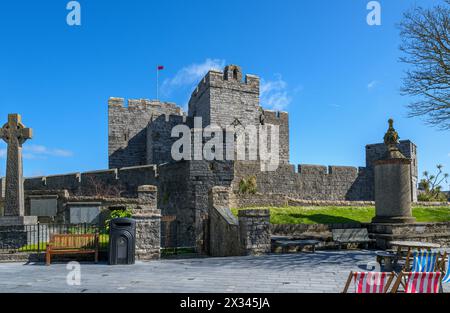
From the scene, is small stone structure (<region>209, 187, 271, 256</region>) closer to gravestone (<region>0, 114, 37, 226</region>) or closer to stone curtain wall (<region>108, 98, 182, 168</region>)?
gravestone (<region>0, 114, 37, 226</region>)

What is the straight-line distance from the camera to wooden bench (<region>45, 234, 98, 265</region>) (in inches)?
368

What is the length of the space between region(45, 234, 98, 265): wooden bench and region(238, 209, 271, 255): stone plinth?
159 inches

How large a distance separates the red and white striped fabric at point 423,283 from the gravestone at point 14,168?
35.3 ft

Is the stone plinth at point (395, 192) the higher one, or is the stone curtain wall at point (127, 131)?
the stone curtain wall at point (127, 131)

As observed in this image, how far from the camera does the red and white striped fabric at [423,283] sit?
4328 millimetres

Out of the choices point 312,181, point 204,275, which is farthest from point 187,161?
point 312,181

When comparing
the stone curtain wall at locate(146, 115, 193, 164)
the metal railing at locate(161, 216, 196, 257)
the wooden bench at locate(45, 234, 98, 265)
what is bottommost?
the metal railing at locate(161, 216, 196, 257)

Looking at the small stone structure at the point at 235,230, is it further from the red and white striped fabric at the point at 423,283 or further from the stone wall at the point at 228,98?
the stone wall at the point at 228,98

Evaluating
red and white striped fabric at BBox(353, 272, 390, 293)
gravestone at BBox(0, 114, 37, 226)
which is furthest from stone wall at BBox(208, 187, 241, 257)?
red and white striped fabric at BBox(353, 272, 390, 293)

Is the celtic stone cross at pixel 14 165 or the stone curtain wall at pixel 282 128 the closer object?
the celtic stone cross at pixel 14 165

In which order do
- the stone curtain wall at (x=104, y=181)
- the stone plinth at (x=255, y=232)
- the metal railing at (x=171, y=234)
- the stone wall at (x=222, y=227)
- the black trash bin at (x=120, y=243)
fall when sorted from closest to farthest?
the black trash bin at (x=120, y=243) → the stone plinth at (x=255, y=232) → the stone wall at (x=222, y=227) → the metal railing at (x=171, y=234) → the stone curtain wall at (x=104, y=181)

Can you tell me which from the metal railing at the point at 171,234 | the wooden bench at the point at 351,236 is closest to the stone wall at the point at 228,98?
the metal railing at the point at 171,234
